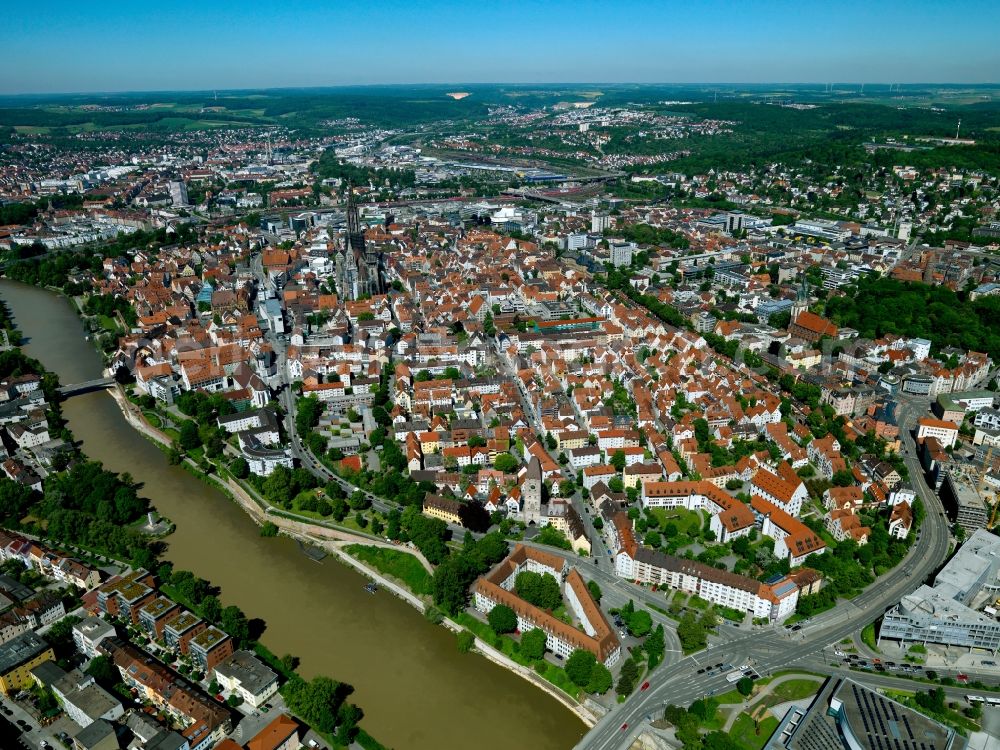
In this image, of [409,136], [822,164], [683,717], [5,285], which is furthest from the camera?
[409,136]

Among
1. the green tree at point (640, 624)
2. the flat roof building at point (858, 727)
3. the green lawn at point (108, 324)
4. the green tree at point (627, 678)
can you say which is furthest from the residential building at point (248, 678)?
the green lawn at point (108, 324)

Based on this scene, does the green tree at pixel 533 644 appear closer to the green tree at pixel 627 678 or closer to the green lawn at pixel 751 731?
the green tree at pixel 627 678

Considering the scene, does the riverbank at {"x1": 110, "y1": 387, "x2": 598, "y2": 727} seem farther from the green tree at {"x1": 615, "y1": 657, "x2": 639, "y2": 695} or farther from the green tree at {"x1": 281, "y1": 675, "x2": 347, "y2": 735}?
the green tree at {"x1": 281, "y1": 675, "x2": 347, "y2": 735}

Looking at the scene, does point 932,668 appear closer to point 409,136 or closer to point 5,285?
point 5,285

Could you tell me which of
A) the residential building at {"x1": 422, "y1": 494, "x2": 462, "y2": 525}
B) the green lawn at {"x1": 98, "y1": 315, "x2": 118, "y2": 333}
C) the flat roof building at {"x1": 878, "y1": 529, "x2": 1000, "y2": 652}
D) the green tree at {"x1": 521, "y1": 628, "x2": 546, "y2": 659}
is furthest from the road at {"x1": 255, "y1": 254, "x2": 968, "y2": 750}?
the green lawn at {"x1": 98, "y1": 315, "x2": 118, "y2": 333}

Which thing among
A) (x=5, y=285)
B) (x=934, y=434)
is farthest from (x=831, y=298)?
(x=5, y=285)

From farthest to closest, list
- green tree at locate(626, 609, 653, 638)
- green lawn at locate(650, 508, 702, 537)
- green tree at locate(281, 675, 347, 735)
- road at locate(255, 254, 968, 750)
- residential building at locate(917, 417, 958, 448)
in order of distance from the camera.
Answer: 1. residential building at locate(917, 417, 958, 448)
2. green lawn at locate(650, 508, 702, 537)
3. green tree at locate(626, 609, 653, 638)
4. road at locate(255, 254, 968, 750)
5. green tree at locate(281, 675, 347, 735)
